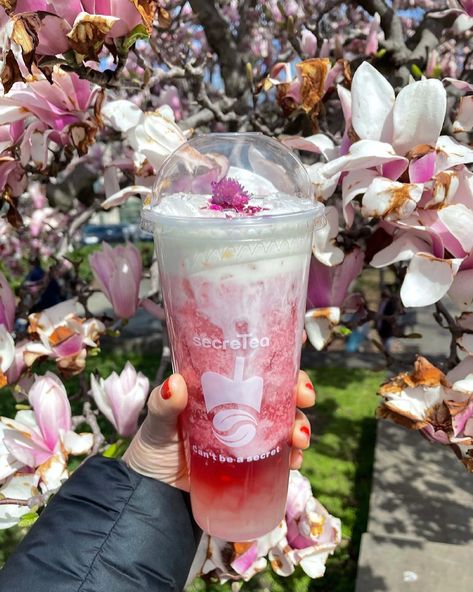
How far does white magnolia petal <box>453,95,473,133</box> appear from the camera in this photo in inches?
55.0

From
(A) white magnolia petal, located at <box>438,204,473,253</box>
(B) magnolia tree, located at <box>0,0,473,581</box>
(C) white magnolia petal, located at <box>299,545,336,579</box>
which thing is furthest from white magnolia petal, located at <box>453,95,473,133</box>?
(C) white magnolia petal, located at <box>299,545,336,579</box>

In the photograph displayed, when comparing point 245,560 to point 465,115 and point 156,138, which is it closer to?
point 156,138

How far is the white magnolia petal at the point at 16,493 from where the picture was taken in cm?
147

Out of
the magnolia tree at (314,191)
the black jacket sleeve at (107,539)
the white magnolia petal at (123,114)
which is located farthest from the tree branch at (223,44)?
the black jacket sleeve at (107,539)

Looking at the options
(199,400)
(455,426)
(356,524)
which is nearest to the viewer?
(199,400)

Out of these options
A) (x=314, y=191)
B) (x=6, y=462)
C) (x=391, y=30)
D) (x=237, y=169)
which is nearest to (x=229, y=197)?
(x=237, y=169)

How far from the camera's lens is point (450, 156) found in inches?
47.0

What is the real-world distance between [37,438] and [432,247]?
1150 mm

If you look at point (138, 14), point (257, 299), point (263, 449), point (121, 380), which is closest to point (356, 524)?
point (121, 380)

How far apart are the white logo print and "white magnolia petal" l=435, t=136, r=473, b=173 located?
2.01 feet

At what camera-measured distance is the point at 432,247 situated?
Answer: 4.21 ft

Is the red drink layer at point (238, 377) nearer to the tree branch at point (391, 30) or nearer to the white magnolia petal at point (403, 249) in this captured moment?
the white magnolia petal at point (403, 249)

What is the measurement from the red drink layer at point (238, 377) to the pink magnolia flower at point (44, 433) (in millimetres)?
472

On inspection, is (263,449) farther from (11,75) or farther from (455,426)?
(11,75)
